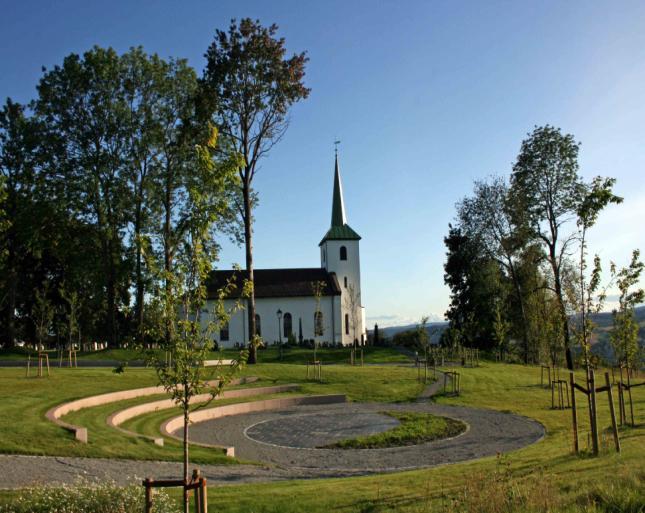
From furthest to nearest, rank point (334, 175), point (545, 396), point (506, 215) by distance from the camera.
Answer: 1. point (334, 175)
2. point (506, 215)
3. point (545, 396)

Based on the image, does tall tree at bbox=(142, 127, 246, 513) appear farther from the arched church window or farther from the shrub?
the arched church window

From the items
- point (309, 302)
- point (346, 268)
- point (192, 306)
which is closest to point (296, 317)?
point (309, 302)

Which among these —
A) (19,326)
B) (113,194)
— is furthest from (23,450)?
(19,326)

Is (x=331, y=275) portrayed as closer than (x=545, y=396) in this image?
No

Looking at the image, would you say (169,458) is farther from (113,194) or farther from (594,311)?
(113,194)

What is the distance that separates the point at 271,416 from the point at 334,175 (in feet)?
157

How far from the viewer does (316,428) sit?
19312mm

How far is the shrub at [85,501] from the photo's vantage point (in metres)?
8.13

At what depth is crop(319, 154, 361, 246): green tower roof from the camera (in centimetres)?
6334

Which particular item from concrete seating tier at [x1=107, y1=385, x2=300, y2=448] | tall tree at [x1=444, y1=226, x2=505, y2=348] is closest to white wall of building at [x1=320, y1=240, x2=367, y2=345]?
tall tree at [x1=444, y1=226, x2=505, y2=348]

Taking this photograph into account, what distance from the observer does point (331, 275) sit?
204ft

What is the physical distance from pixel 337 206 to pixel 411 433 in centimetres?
4956

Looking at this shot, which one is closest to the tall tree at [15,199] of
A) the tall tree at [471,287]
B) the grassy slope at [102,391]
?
the grassy slope at [102,391]

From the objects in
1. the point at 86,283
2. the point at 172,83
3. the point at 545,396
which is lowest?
the point at 545,396
